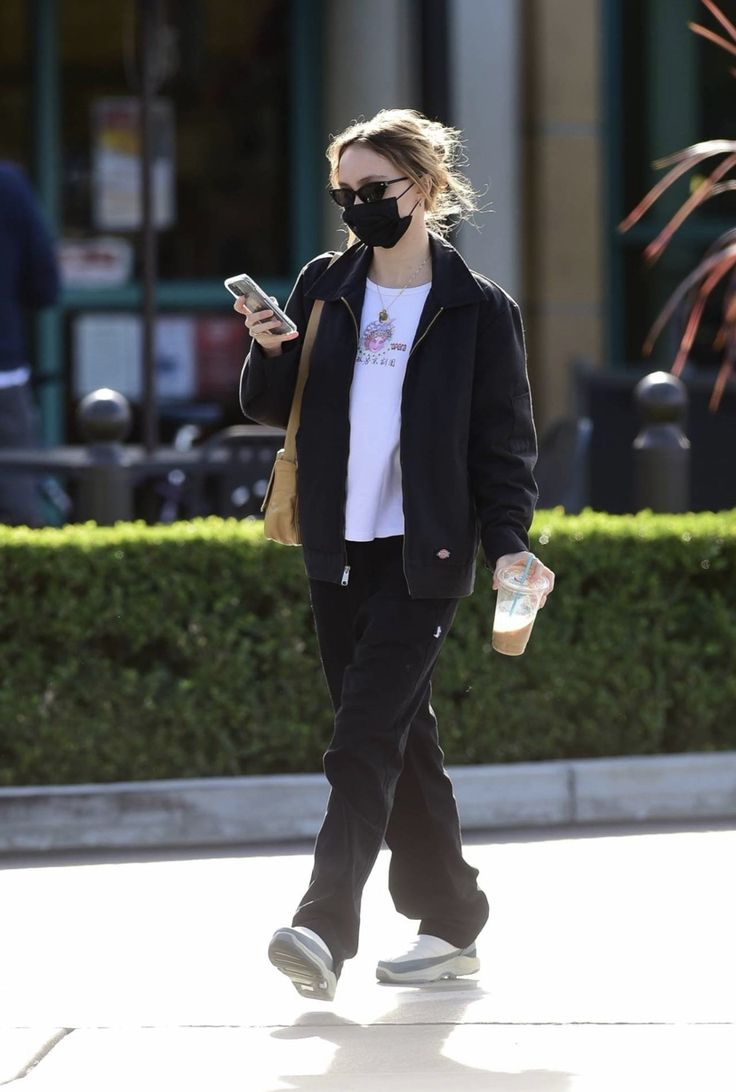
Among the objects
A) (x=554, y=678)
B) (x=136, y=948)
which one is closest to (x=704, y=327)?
(x=554, y=678)

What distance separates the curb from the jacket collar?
2.22 metres

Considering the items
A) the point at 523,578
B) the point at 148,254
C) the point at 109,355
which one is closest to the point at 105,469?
the point at 148,254

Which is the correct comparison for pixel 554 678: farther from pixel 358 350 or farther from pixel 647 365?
pixel 647 365

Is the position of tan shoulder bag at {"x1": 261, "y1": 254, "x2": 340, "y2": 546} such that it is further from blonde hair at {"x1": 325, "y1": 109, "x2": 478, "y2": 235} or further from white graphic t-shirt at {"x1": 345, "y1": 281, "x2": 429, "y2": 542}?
blonde hair at {"x1": 325, "y1": 109, "x2": 478, "y2": 235}

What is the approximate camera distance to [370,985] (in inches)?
181

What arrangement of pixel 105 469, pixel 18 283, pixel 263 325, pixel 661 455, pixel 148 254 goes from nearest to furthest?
pixel 263 325 → pixel 105 469 → pixel 661 455 → pixel 148 254 → pixel 18 283

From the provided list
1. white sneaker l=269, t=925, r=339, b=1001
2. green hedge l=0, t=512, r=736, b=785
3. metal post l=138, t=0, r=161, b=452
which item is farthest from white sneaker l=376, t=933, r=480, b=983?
metal post l=138, t=0, r=161, b=452

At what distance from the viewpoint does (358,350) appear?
4414 mm

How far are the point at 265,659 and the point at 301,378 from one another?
87.6 inches

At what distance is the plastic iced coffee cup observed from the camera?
4152 mm

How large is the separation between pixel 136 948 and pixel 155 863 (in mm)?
1104

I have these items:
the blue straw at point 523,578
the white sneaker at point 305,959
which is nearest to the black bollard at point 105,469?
the blue straw at point 523,578

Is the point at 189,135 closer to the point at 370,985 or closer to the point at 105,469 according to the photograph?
the point at 105,469

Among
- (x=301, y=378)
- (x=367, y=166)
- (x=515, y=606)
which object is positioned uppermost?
(x=367, y=166)
